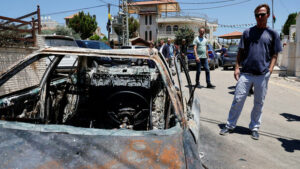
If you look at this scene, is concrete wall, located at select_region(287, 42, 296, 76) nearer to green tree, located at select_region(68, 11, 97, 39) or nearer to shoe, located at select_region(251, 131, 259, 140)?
shoe, located at select_region(251, 131, 259, 140)

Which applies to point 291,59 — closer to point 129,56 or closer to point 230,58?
point 230,58

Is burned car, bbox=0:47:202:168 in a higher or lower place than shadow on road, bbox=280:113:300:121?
higher

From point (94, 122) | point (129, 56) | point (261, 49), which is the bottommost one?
point (94, 122)

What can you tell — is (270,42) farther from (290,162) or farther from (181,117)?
(181,117)

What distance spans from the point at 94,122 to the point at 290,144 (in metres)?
2.97

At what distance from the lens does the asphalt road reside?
9.19ft

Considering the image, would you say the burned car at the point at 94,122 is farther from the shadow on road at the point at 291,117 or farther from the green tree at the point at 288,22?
the green tree at the point at 288,22

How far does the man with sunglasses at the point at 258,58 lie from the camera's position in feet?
10.7

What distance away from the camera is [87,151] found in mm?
1488

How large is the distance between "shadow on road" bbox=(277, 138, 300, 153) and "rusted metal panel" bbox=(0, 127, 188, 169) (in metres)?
2.43

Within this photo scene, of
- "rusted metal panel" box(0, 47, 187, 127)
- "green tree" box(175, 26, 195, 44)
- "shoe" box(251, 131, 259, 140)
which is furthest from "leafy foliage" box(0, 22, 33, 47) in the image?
"green tree" box(175, 26, 195, 44)

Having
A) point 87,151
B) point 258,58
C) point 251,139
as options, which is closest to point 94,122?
point 87,151

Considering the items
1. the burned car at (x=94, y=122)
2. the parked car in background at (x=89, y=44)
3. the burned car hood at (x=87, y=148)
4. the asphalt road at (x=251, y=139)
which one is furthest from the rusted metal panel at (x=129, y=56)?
the parked car in background at (x=89, y=44)

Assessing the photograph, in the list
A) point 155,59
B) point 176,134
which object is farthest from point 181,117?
point 155,59
